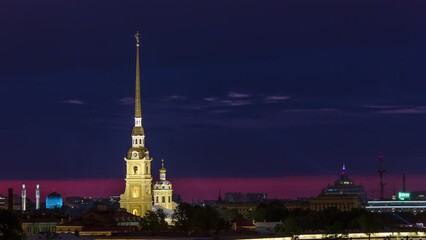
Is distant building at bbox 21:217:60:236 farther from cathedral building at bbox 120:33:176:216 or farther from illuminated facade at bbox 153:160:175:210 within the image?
illuminated facade at bbox 153:160:175:210

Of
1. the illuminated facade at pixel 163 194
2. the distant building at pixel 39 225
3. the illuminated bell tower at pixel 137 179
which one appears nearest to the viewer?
the distant building at pixel 39 225

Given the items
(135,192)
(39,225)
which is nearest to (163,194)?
(135,192)

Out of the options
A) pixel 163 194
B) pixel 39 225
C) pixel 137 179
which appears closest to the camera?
pixel 39 225

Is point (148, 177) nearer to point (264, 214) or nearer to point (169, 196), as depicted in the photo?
point (169, 196)

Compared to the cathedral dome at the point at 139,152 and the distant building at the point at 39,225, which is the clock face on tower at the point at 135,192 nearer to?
the cathedral dome at the point at 139,152

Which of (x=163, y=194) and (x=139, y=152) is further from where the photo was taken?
(x=163, y=194)

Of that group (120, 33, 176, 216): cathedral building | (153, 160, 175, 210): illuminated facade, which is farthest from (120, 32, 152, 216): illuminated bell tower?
(153, 160, 175, 210): illuminated facade

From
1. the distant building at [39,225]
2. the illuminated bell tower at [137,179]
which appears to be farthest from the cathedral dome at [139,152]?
the distant building at [39,225]

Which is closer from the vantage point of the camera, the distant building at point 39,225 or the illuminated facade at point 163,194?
the distant building at point 39,225

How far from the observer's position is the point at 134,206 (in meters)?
157

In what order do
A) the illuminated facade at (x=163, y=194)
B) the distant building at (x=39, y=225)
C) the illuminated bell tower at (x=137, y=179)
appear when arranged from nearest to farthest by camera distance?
1. the distant building at (x=39, y=225)
2. the illuminated bell tower at (x=137, y=179)
3. the illuminated facade at (x=163, y=194)

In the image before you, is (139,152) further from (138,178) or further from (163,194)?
(163,194)

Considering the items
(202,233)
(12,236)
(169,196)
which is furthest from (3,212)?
(169,196)

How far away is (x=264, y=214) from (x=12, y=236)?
8177cm
